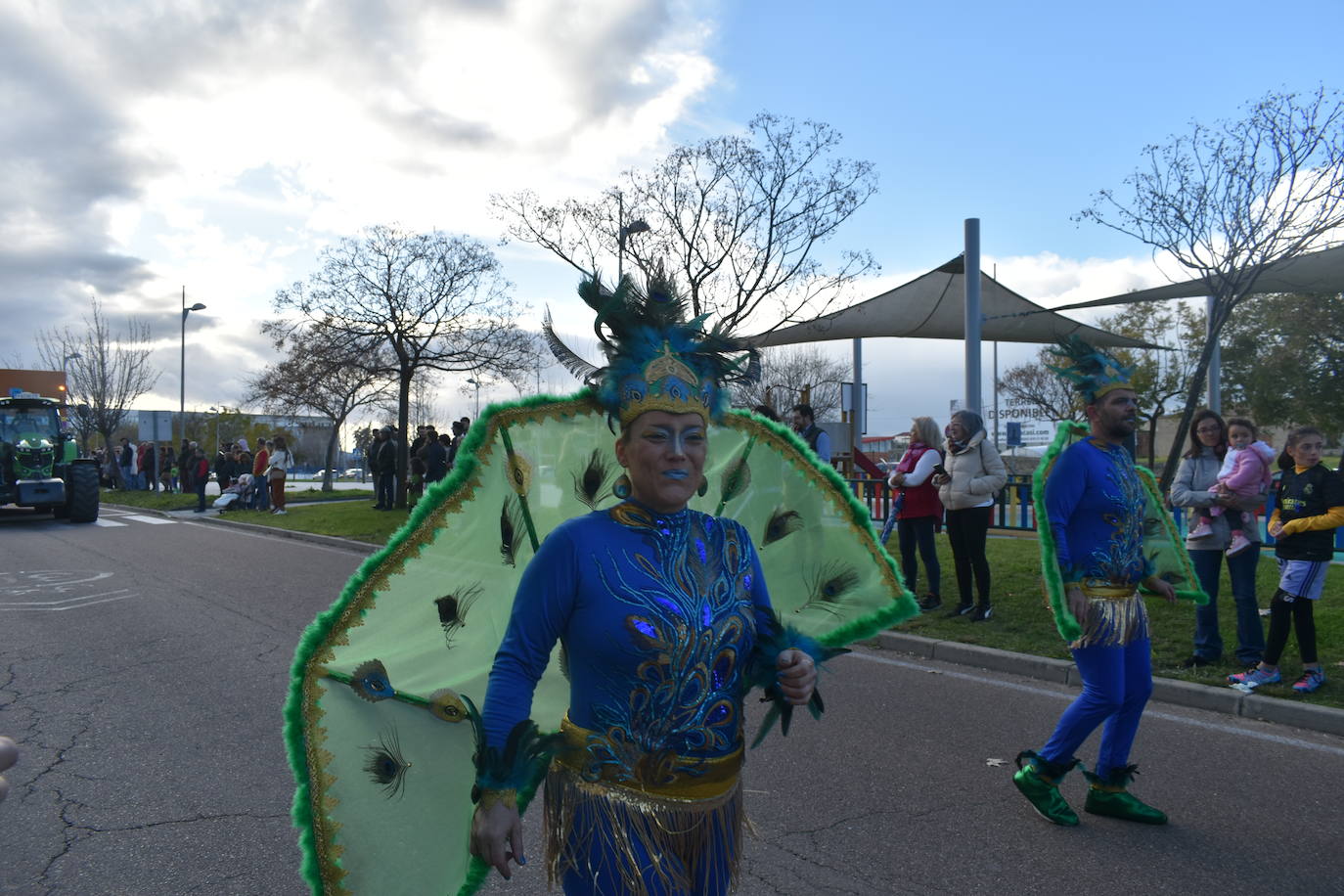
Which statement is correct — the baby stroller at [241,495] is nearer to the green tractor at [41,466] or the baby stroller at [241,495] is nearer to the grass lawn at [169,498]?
the grass lawn at [169,498]

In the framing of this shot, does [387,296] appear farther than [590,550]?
Yes

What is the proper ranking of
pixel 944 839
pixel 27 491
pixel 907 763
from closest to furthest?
pixel 944 839 < pixel 907 763 < pixel 27 491

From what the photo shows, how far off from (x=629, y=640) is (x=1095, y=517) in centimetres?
284

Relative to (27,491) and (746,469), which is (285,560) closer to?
(27,491)

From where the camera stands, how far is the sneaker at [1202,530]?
6.68 meters

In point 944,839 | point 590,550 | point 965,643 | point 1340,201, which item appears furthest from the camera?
point 1340,201

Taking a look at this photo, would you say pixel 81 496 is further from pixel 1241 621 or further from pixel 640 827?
pixel 640 827

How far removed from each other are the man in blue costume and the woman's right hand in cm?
292

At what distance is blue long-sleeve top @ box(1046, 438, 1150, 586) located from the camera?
405cm

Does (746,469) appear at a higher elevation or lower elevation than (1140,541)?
higher

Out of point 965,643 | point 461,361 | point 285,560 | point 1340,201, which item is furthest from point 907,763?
point 461,361

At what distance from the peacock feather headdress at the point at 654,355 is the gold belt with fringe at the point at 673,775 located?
0.70 meters

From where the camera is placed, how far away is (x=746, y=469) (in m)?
2.60

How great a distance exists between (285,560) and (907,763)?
35.7 ft
